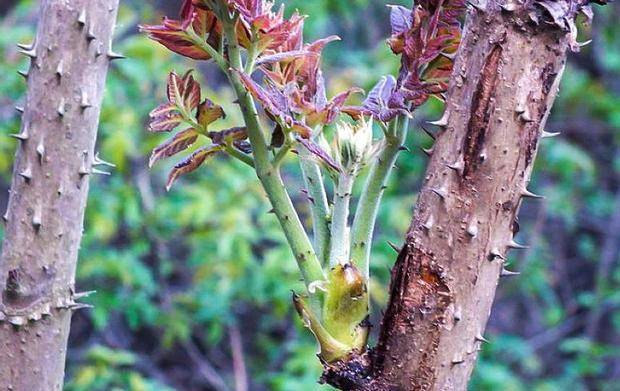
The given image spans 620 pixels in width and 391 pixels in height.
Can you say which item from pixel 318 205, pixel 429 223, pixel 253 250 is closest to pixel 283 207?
pixel 318 205

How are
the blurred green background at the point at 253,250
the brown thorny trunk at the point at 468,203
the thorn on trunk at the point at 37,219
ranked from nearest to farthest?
the brown thorny trunk at the point at 468,203
the thorn on trunk at the point at 37,219
the blurred green background at the point at 253,250

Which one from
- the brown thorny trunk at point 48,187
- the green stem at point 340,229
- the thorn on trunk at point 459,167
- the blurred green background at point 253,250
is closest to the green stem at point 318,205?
the green stem at point 340,229

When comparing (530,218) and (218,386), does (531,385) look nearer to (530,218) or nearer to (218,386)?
(530,218)

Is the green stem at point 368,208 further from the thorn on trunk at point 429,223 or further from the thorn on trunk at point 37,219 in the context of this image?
the thorn on trunk at point 37,219

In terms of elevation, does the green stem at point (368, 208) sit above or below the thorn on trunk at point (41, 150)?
below

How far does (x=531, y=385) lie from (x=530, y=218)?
81 cm

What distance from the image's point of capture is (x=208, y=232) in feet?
8.06

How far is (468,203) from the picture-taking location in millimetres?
709

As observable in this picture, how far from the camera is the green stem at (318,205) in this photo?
76 cm

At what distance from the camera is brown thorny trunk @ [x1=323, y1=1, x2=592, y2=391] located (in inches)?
27.5

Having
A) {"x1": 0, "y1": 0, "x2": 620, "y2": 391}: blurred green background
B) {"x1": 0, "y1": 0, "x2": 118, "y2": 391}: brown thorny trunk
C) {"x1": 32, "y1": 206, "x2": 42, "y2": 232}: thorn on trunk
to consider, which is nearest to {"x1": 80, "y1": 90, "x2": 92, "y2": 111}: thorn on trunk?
{"x1": 0, "y1": 0, "x2": 118, "y2": 391}: brown thorny trunk

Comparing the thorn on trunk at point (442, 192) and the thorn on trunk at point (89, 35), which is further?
the thorn on trunk at point (89, 35)

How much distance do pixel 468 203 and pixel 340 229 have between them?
12 centimetres

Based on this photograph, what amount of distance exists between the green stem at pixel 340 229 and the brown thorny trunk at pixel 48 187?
1.26ft
